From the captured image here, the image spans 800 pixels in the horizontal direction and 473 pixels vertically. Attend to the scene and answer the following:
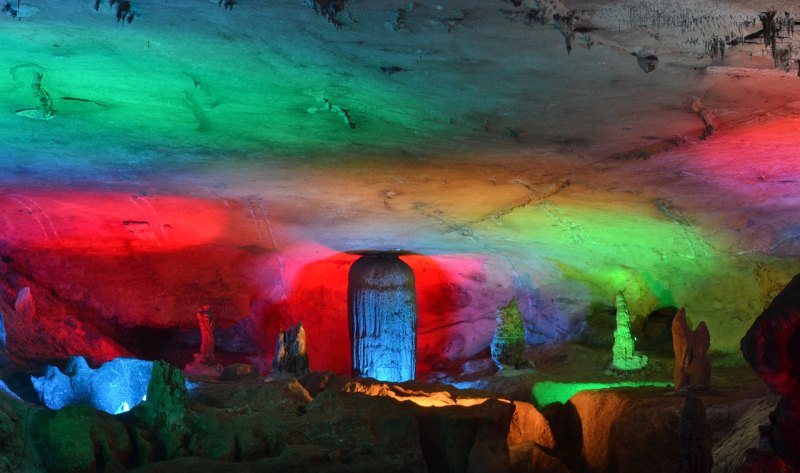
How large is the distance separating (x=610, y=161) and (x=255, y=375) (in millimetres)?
6802

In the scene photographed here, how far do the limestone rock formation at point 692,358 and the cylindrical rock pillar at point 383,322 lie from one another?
18.4 feet

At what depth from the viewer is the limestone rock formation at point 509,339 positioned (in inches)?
532

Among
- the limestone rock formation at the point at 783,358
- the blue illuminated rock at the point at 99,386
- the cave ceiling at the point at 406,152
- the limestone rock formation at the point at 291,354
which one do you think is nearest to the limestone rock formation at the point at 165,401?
the blue illuminated rock at the point at 99,386

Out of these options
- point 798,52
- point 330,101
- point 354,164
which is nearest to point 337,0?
point 330,101

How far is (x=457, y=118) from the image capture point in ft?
23.2

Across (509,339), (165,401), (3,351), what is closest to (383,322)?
(509,339)

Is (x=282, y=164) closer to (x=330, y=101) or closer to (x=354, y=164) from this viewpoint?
(x=354, y=164)

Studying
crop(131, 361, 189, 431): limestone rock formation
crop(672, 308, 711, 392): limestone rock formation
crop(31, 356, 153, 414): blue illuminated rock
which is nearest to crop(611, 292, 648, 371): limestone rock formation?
crop(672, 308, 711, 392): limestone rock formation

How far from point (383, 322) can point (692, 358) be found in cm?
599

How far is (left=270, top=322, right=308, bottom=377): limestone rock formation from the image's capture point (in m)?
12.5

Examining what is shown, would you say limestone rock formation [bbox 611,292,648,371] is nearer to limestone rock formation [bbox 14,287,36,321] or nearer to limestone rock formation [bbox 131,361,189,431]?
limestone rock formation [bbox 131,361,189,431]

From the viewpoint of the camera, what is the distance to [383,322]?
14.5 meters

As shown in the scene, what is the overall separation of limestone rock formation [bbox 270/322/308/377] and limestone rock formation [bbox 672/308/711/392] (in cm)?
554

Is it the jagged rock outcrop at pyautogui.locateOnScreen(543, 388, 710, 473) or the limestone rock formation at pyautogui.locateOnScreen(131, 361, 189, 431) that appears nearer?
the limestone rock formation at pyautogui.locateOnScreen(131, 361, 189, 431)
